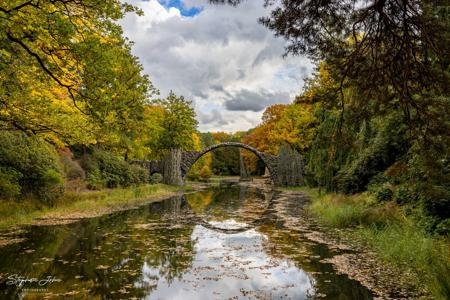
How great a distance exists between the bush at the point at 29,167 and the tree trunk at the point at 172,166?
15.6 meters

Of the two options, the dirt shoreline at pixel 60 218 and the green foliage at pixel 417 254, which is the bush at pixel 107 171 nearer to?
the dirt shoreline at pixel 60 218

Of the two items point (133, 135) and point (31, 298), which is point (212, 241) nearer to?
point (31, 298)

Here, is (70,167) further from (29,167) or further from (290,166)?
(290,166)

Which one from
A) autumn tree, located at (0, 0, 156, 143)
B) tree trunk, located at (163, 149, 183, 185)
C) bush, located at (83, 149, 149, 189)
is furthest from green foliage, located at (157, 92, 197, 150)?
autumn tree, located at (0, 0, 156, 143)

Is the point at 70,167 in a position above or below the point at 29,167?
above

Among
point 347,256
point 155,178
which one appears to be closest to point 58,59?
point 347,256

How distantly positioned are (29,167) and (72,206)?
7.95 ft

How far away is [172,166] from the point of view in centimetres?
2972

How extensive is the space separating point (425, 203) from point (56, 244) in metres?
8.67

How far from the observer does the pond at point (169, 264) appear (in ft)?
18.1

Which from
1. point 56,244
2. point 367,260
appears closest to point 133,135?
point 56,244

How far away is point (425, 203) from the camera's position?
7758 millimetres

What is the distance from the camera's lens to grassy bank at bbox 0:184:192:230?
11148 mm
